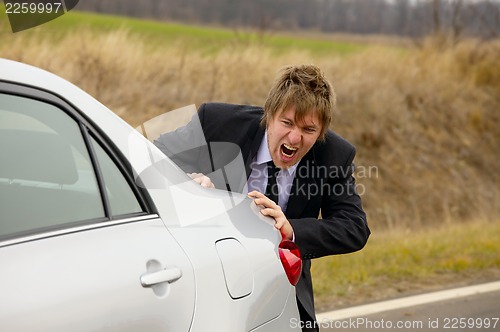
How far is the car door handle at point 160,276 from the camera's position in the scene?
2.63m

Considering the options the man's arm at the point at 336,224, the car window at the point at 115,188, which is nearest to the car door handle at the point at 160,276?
the car window at the point at 115,188

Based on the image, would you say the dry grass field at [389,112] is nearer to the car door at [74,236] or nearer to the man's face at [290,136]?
the man's face at [290,136]

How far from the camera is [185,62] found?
15.3 meters

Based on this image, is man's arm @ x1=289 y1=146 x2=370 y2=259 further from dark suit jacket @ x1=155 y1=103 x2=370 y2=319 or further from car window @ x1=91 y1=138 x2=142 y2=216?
car window @ x1=91 y1=138 x2=142 y2=216

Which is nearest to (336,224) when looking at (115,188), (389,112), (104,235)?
(115,188)

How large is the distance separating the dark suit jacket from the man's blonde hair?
0.34 ft

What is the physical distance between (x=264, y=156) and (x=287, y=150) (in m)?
0.16

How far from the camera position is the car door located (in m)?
2.33

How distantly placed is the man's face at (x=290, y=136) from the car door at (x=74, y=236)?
→ 1.12 metres

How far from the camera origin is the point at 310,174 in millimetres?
3945

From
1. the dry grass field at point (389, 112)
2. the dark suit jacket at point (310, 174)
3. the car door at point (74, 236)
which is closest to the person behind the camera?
the car door at point (74, 236)

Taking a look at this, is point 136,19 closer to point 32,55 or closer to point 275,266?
point 32,55

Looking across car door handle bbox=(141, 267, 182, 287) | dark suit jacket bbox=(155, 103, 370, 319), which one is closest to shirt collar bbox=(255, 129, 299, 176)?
dark suit jacket bbox=(155, 103, 370, 319)

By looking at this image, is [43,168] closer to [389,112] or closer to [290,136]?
[290,136]
